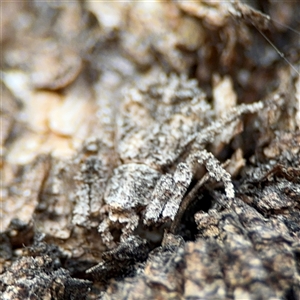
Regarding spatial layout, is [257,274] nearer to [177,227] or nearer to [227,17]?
[177,227]

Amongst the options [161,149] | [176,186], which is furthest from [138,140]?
[176,186]

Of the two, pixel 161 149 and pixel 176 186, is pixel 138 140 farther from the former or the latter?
pixel 176 186

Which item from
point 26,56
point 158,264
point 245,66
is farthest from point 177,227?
point 26,56

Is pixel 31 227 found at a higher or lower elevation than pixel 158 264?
lower

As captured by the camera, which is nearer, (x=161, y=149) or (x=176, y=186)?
(x=176, y=186)
